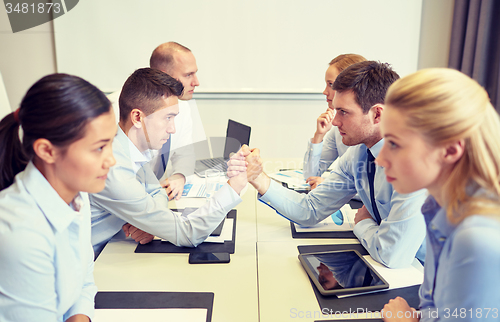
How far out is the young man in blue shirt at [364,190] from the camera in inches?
43.8

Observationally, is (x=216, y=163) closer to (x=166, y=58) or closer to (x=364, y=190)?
(x=166, y=58)

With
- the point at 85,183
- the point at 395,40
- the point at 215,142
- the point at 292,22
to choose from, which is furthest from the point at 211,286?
the point at 395,40

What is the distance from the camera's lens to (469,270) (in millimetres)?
623

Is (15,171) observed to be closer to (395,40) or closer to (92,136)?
(92,136)

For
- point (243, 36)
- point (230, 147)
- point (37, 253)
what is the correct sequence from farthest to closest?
point (243, 36), point (230, 147), point (37, 253)

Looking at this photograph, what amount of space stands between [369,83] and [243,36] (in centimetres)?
204

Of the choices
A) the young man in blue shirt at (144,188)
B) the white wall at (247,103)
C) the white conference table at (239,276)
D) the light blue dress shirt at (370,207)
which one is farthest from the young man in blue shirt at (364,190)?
the white wall at (247,103)

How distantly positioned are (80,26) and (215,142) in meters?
1.61

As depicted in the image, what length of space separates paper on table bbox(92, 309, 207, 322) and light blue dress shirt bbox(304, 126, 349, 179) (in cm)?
131

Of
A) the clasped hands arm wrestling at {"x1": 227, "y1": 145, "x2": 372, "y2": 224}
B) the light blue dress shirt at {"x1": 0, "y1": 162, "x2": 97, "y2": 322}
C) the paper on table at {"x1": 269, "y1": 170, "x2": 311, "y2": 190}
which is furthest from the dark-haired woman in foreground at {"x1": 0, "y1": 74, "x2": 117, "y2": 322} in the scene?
the paper on table at {"x1": 269, "y1": 170, "x2": 311, "y2": 190}

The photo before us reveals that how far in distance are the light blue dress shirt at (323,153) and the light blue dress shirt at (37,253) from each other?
1.44m

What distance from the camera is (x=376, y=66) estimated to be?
1.36 meters

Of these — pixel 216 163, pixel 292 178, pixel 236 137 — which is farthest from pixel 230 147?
pixel 292 178

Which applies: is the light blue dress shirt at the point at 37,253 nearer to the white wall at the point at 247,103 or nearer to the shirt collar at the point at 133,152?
the shirt collar at the point at 133,152
